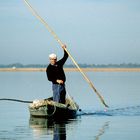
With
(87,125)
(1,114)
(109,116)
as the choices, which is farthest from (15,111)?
(87,125)

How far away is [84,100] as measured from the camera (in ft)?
124

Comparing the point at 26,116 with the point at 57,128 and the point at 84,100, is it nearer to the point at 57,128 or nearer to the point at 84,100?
the point at 57,128

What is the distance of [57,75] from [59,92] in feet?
2.35

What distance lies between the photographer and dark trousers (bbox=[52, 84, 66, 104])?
25562 mm

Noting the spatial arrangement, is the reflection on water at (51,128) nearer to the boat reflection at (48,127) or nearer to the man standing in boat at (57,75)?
the boat reflection at (48,127)

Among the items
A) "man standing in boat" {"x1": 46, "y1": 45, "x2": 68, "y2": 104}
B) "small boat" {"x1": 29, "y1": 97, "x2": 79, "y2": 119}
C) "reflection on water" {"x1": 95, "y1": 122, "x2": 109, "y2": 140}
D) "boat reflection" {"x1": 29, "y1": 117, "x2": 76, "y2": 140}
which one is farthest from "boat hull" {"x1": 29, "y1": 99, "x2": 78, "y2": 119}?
"reflection on water" {"x1": 95, "y1": 122, "x2": 109, "y2": 140}

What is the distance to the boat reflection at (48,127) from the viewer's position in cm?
2047

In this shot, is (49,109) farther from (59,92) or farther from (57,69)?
(57,69)

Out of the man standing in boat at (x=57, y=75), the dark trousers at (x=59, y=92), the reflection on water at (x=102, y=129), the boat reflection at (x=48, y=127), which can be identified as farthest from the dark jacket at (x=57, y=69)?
the reflection on water at (x=102, y=129)

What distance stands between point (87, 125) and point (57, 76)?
2.64 metres

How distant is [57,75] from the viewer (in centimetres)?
2531

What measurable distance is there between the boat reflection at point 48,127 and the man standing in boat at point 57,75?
1.07 m

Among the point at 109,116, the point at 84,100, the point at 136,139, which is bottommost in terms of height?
the point at 136,139

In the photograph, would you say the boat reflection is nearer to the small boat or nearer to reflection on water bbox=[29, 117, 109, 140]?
reflection on water bbox=[29, 117, 109, 140]
